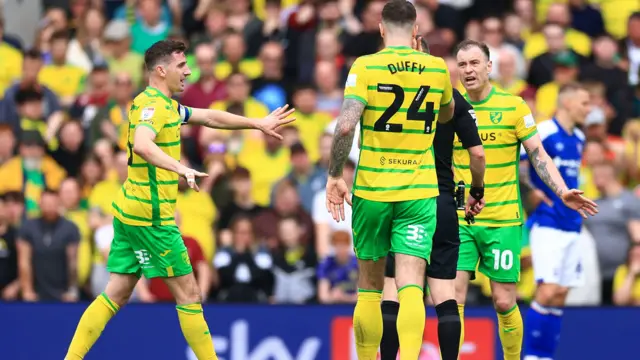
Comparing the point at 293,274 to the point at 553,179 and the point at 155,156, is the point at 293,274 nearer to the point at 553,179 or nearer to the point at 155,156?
the point at 553,179

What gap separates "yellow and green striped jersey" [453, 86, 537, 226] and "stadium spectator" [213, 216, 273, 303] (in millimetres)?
3702

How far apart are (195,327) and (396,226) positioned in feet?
Result: 6.11

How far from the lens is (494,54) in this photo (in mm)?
16594

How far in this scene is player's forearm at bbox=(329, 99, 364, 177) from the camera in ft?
30.0

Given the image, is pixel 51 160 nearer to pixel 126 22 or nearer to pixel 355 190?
pixel 126 22

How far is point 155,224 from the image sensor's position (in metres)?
10.2

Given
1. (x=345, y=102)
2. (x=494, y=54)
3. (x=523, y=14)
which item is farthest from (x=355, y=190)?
(x=523, y=14)

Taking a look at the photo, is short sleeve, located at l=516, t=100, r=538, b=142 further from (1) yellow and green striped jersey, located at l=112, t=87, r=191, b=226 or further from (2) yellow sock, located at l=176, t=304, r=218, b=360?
(2) yellow sock, located at l=176, t=304, r=218, b=360

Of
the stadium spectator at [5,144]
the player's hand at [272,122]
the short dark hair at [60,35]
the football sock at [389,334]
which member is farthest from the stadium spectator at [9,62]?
the football sock at [389,334]

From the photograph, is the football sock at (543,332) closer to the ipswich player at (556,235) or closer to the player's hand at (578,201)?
the ipswich player at (556,235)

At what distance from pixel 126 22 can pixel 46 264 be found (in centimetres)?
492

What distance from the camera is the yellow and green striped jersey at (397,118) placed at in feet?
30.3

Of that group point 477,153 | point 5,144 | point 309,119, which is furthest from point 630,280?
point 5,144

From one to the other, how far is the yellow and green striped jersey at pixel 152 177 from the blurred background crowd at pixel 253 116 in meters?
3.85
